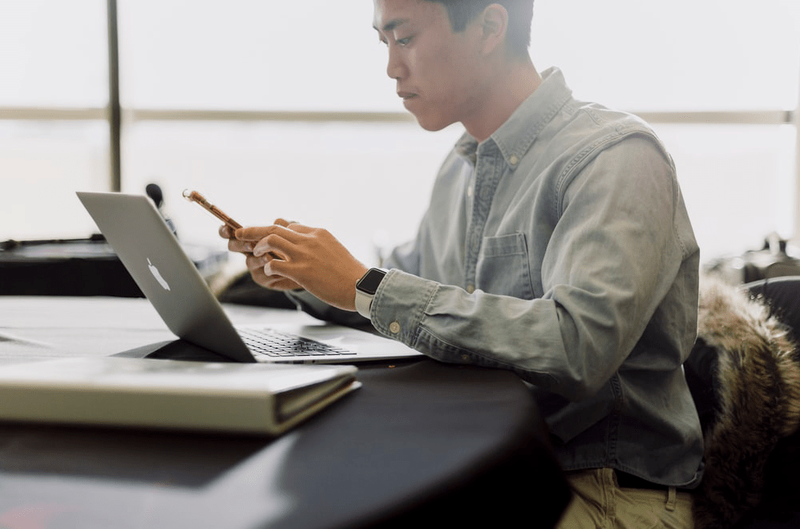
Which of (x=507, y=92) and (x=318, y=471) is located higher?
(x=507, y=92)

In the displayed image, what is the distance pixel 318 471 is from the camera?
1.68 feet

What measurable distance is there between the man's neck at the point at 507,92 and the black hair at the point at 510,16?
3 centimetres

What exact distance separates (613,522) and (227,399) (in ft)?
2.09

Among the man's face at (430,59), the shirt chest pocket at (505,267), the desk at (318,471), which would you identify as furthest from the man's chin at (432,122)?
the desk at (318,471)

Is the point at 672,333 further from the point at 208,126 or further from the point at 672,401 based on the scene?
the point at 208,126

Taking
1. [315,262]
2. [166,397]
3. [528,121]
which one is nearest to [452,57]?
[528,121]

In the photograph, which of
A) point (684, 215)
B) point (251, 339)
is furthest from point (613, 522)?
point (251, 339)

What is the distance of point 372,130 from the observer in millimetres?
2898

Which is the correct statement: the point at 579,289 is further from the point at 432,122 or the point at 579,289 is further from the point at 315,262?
the point at 432,122

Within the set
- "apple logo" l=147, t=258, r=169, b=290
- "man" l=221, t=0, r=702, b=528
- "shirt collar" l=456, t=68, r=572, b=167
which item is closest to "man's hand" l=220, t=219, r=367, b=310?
"man" l=221, t=0, r=702, b=528

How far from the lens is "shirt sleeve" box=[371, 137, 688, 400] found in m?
0.82

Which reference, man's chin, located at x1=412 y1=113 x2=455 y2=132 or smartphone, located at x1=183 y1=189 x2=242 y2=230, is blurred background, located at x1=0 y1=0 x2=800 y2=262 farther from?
smartphone, located at x1=183 y1=189 x2=242 y2=230

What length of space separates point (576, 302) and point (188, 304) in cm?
46

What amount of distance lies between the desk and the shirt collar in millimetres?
544
